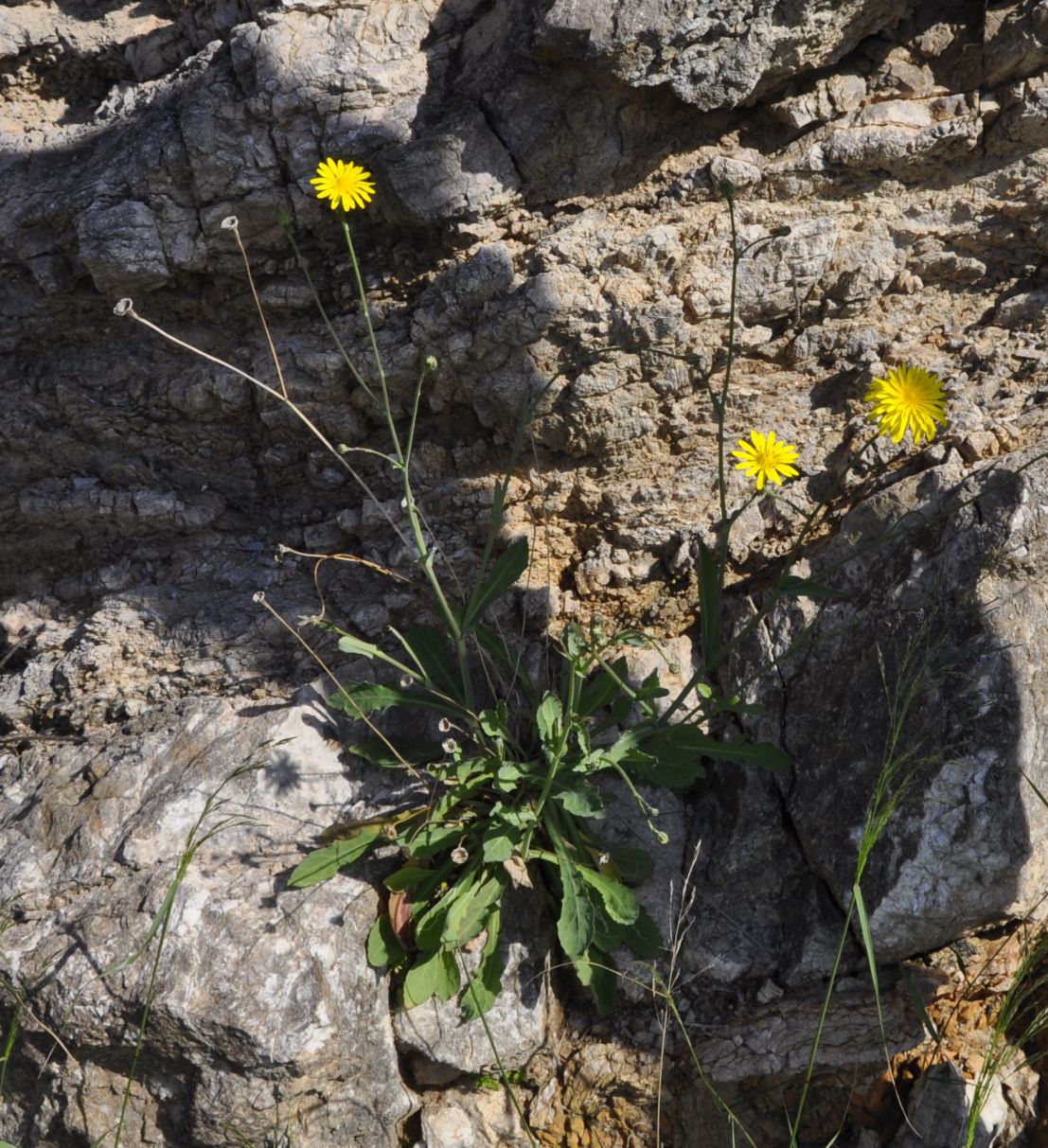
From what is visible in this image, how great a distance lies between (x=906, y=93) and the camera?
349 centimetres

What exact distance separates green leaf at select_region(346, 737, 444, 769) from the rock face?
0.14 metres

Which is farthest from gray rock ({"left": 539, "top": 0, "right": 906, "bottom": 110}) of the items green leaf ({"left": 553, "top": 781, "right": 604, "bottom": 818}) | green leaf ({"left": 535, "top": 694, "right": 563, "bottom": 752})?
green leaf ({"left": 553, "top": 781, "right": 604, "bottom": 818})

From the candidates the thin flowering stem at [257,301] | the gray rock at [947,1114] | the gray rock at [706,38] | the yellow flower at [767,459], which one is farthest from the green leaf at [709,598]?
the gray rock at [706,38]

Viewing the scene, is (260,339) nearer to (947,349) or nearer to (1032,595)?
(947,349)

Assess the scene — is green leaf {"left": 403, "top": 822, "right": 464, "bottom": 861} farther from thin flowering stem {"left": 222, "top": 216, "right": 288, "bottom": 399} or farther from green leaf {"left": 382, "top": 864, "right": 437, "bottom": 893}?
thin flowering stem {"left": 222, "top": 216, "right": 288, "bottom": 399}

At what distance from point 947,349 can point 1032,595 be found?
1090 mm

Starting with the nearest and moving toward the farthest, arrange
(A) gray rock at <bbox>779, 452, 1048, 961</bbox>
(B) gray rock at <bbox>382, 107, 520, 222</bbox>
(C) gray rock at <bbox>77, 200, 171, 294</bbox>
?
(A) gray rock at <bbox>779, 452, 1048, 961</bbox>
(B) gray rock at <bbox>382, 107, 520, 222</bbox>
(C) gray rock at <bbox>77, 200, 171, 294</bbox>

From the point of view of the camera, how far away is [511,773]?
293 cm

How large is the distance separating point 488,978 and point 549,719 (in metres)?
0.79

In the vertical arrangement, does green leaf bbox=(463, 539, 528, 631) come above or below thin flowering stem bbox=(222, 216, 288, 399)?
below

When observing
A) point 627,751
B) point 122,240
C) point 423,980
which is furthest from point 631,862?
point 122,240

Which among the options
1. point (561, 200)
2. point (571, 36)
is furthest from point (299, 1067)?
point (571, 36)

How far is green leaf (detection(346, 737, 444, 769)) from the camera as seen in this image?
10.6ft

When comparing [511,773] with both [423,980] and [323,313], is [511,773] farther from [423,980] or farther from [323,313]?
[323,313]
